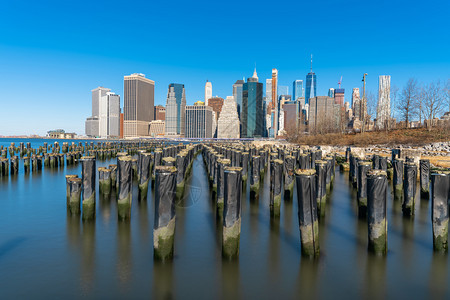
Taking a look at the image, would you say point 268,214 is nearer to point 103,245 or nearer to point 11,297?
point 103,245

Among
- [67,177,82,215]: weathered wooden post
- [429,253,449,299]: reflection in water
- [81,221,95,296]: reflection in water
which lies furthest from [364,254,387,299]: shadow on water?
[67,177,82,215]: weathered wooden post

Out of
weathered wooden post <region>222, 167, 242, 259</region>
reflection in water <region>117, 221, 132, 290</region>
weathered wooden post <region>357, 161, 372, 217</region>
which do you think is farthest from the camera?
weathered wooden post <region>357, 161, 372, 217</region>

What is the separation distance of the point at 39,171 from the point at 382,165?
3480cm

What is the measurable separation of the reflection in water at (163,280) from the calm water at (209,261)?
3cm

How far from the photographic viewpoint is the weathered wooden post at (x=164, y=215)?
893 cm

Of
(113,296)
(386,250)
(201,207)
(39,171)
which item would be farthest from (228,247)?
(39,171)

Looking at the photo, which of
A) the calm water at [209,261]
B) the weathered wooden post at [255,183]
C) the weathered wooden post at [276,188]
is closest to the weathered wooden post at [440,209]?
the calm water at [209,261]

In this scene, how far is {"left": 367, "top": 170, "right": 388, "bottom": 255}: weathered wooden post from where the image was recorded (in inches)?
366

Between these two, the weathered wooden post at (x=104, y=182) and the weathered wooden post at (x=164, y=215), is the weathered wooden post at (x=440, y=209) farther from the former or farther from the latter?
the weathered wooden post at (x=104, y=182)

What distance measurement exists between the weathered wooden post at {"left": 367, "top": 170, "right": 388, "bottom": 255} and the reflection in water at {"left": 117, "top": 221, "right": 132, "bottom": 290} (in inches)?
A: 318

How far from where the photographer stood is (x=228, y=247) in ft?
31.1

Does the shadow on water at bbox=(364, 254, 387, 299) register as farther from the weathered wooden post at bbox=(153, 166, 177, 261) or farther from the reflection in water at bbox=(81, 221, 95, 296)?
the reflection in water at bbox=(81, 221, 95, 296)

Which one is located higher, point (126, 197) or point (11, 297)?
point (126, 197)

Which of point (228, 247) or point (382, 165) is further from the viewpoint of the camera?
point (382, 165)
